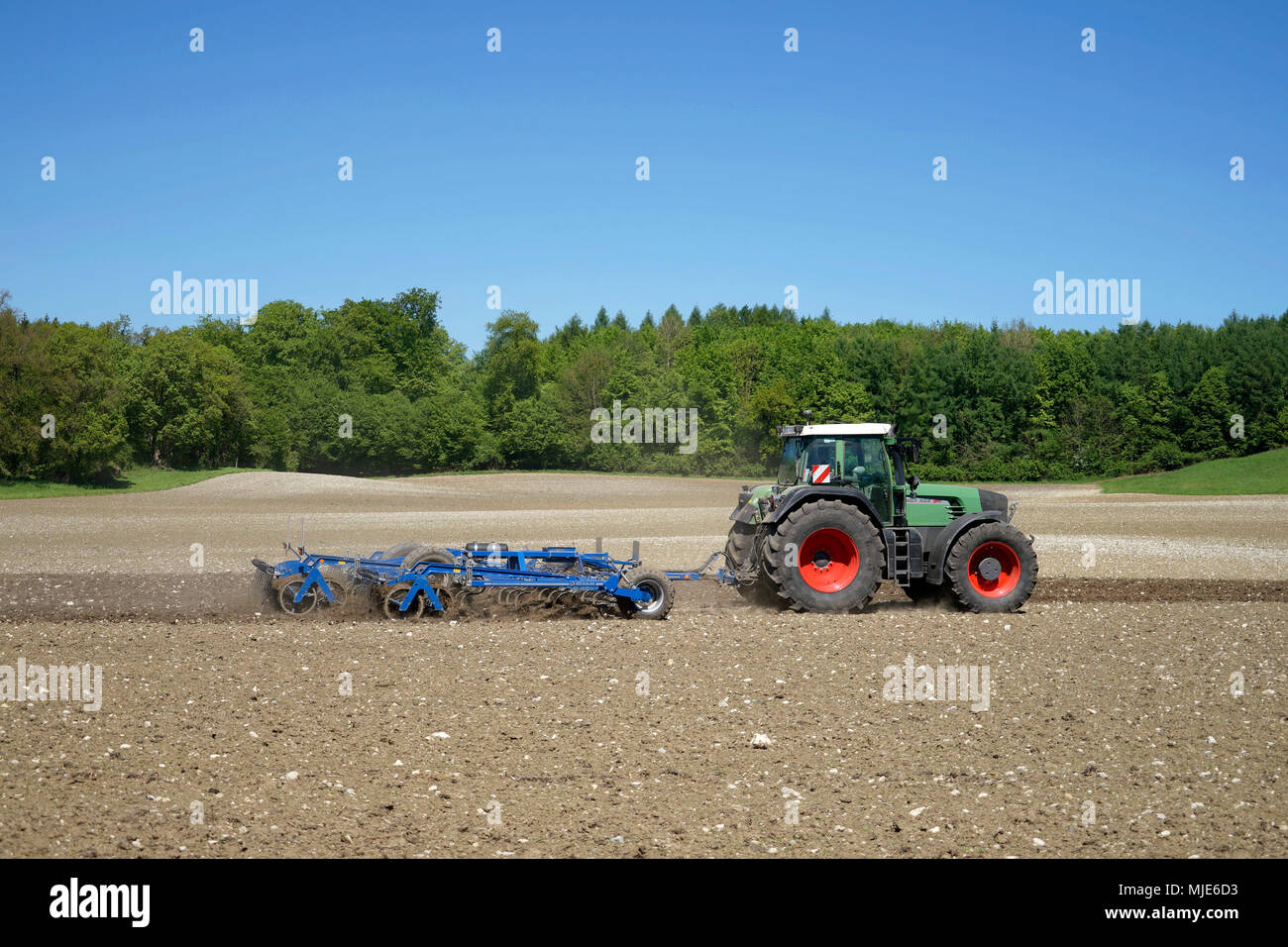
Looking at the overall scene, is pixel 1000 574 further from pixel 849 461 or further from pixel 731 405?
pixel 731 405

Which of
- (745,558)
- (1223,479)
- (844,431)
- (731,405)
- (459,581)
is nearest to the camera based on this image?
(459,581)

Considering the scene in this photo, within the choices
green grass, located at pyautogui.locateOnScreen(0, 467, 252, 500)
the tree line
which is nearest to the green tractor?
green grass, located at pyautogui.locateOnScreen(0, 467, 252, 500)

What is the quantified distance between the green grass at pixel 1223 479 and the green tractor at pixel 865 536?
137 feet

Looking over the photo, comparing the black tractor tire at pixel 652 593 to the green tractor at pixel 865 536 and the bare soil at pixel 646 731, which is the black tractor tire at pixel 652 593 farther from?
the green tractor at pixel 865 536

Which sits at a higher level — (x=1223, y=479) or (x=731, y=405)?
(x=731, y=405)

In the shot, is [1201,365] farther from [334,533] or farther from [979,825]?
[979,825]

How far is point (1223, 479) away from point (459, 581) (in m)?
53.7

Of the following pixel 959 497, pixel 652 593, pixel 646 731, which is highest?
pixel 959 497

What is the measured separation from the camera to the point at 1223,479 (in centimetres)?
5488

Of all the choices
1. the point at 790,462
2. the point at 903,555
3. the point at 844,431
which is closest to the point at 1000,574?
the point at 903,555

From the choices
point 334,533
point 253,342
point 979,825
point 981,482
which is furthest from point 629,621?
point 253,342

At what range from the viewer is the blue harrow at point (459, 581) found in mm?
12836

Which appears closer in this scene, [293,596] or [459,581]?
[459,581]
